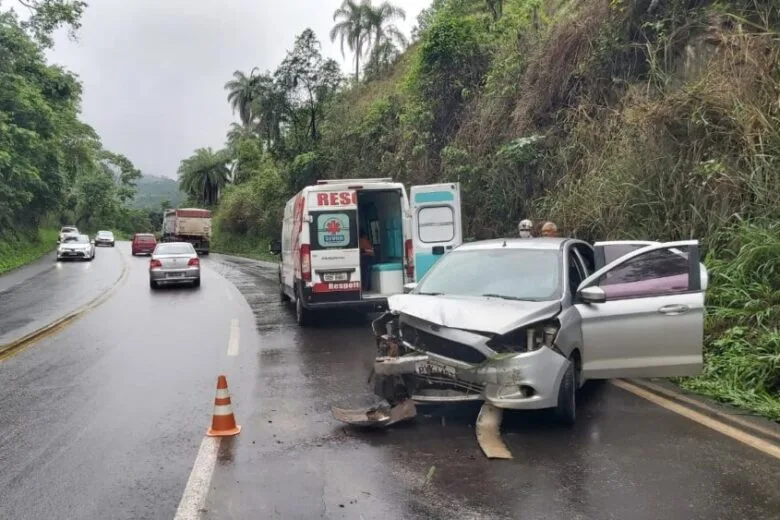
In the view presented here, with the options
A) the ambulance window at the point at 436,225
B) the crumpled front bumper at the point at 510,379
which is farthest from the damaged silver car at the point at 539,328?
the ambulance window at the point at 436,225

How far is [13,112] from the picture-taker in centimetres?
3203

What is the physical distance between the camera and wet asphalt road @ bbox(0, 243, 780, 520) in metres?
4.20

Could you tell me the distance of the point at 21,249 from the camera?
3969cm

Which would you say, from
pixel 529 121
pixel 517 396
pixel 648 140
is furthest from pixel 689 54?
pixel 517 396

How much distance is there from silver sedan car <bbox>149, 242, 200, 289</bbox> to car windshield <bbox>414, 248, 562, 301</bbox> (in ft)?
47.8

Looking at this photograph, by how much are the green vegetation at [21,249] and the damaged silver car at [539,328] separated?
28.9 meters

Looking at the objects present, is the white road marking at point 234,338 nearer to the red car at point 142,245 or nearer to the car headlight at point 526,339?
the car headlight at point 526,339

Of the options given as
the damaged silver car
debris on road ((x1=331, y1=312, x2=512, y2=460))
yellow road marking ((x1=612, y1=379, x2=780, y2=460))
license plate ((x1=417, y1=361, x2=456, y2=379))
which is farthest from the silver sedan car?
license plate ((x1=417, y1=361, x2=456, y2=379))

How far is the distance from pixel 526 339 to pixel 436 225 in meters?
8.57

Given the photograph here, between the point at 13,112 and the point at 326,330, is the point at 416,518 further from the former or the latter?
the point at 13,112

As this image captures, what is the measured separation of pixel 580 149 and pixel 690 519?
10993 millimetres

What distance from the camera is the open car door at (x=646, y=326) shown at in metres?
6.11

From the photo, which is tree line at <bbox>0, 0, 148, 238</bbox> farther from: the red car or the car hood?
the car hood

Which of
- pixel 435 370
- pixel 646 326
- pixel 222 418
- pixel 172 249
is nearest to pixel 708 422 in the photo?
pixel 646 326
